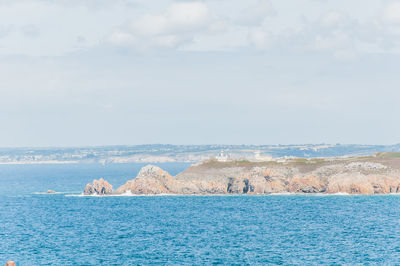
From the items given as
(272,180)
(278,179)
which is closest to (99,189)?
(272,180)

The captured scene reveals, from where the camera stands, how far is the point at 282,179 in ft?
444

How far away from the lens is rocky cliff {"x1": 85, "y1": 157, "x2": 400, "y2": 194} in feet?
424

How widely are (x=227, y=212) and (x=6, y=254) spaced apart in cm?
4265

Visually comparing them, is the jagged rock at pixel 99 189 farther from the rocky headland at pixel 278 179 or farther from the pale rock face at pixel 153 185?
the pale rock face at pixel 153 185

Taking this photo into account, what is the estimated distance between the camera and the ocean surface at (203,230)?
65.4 metres

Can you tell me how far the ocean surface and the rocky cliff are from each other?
7.03 metres

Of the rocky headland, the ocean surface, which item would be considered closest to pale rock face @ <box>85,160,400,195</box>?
the rocky headland

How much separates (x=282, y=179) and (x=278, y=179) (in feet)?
3.20

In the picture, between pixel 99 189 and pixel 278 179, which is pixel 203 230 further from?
pixel 99 189

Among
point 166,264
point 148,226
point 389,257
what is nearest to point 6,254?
point 166,264

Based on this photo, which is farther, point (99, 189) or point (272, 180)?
point (99, 189)

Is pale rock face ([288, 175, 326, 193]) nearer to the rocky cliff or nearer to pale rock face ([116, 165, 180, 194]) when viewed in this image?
the rocky cliff

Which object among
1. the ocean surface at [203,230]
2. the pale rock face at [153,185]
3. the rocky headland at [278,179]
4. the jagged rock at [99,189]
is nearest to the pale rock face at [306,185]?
the rocky headland at [278,179]

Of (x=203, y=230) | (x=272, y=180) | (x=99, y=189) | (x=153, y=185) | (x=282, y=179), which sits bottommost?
(x=203, y=230)
